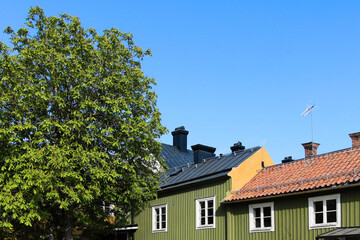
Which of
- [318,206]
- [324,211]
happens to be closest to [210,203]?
[318,206]

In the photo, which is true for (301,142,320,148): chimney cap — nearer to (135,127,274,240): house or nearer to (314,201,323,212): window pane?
(135,127,274,240): house

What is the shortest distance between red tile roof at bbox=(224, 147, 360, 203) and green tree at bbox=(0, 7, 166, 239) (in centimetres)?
561

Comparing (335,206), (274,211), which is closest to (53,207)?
(274,211)

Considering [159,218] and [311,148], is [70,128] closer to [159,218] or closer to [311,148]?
[159,218]

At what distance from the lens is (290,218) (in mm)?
21266

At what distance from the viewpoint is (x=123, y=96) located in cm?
2516

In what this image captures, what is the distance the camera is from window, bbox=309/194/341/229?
1936 centimetres

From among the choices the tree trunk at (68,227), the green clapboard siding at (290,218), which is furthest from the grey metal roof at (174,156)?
the green clapboard siding at (290,218)

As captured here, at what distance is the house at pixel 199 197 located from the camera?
25.2 m

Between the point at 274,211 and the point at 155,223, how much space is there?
10.3 meters

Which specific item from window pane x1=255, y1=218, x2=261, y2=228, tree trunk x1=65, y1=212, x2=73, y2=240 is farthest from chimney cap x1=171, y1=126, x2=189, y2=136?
window pane x1=255, y1=218, x2=261, y2=228

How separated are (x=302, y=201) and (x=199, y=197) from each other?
7.35 meters

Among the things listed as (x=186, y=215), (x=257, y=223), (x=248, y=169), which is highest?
(x=248, y=169)

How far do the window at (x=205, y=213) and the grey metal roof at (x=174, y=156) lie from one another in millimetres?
12316
